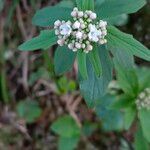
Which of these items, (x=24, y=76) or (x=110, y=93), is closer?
(x=110, y=93)

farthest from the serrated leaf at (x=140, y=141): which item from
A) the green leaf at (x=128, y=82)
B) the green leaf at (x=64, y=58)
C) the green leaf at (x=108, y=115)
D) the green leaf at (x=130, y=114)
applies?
the green leaf at (x=64, y=58)

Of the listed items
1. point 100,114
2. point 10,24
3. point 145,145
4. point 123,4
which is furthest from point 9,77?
point 123,4

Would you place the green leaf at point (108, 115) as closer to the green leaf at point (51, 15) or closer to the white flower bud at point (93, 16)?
the green leaf at point (51, 15)

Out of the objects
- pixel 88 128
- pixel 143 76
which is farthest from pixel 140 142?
pixel 88 128

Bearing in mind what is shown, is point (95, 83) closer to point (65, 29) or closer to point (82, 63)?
point (82, 63)

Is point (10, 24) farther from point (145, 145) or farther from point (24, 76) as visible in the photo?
point (145, 145)

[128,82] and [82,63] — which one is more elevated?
[82,63]
